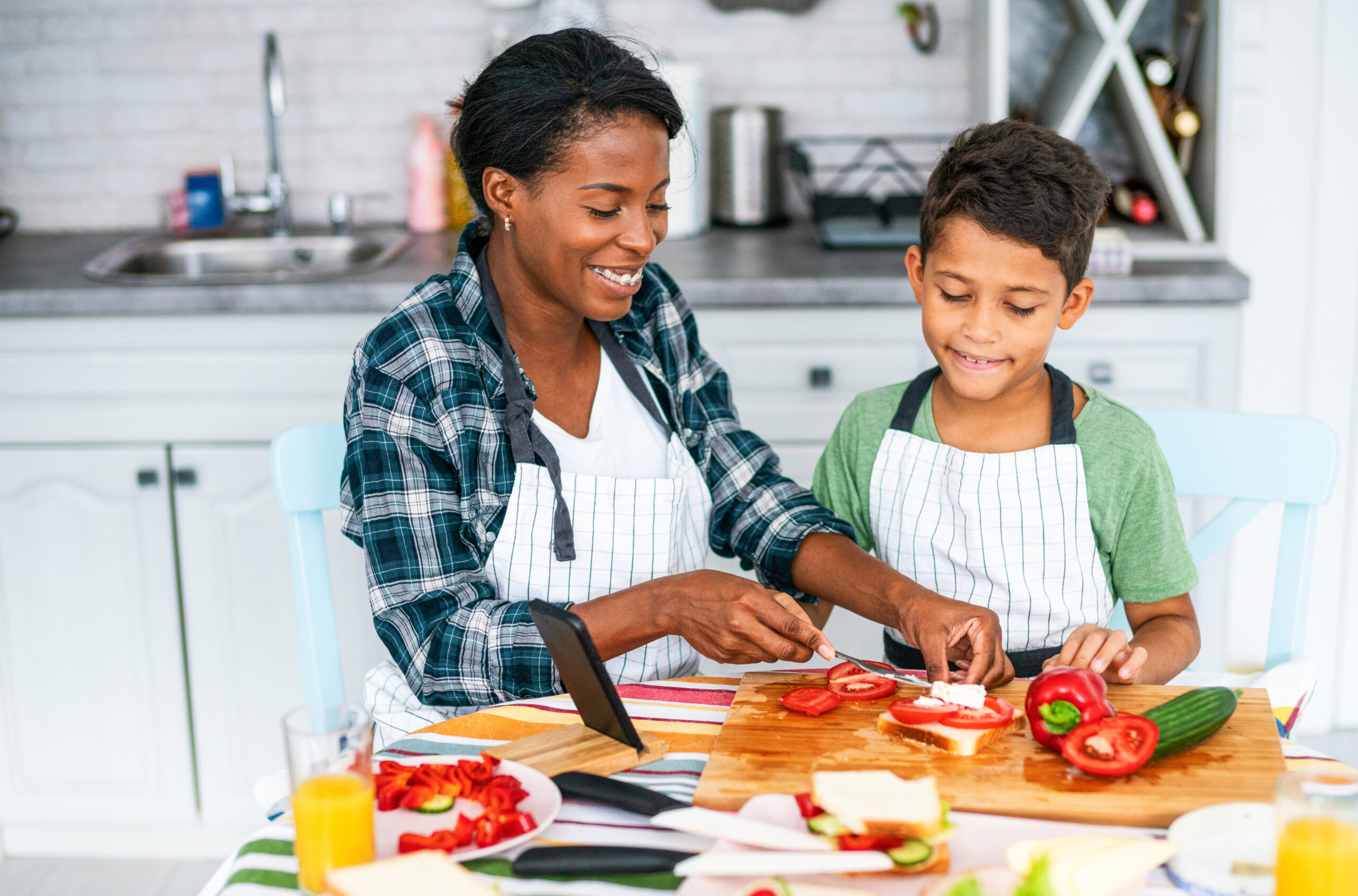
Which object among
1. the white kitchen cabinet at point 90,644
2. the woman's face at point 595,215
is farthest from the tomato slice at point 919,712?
the white kitchen cabinet at point 90,644

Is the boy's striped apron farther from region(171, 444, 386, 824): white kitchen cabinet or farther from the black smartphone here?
region(171, 444, 386, 824): white kitchen cabinet


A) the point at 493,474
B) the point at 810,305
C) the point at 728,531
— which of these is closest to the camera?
the point at 493,474

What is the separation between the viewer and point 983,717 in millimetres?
1006

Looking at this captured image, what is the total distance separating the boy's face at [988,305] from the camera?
1317 mm

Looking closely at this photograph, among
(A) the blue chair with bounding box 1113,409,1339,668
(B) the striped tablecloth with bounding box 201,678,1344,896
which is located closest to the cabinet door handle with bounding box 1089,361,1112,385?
(A) the blue chair with bounding box 1113,409,1339,668

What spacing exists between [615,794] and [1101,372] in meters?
1.56

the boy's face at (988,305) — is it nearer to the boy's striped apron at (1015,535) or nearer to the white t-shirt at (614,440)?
the boy's striped apron at (1015,535)

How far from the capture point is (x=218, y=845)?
2348 millimetres

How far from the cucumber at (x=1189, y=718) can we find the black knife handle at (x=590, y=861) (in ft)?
1.30

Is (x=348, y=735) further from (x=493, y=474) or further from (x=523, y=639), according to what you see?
(x=493, y=474)

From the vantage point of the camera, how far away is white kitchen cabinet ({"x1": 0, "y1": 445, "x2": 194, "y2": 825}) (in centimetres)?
223

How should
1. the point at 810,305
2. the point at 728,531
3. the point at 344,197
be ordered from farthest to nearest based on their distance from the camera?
the point at 344,197 → the point at 810,305 → the point at 728,531

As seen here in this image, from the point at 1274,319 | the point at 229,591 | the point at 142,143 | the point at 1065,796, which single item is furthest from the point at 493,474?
the point at 142,143

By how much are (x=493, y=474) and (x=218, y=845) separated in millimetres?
1398
